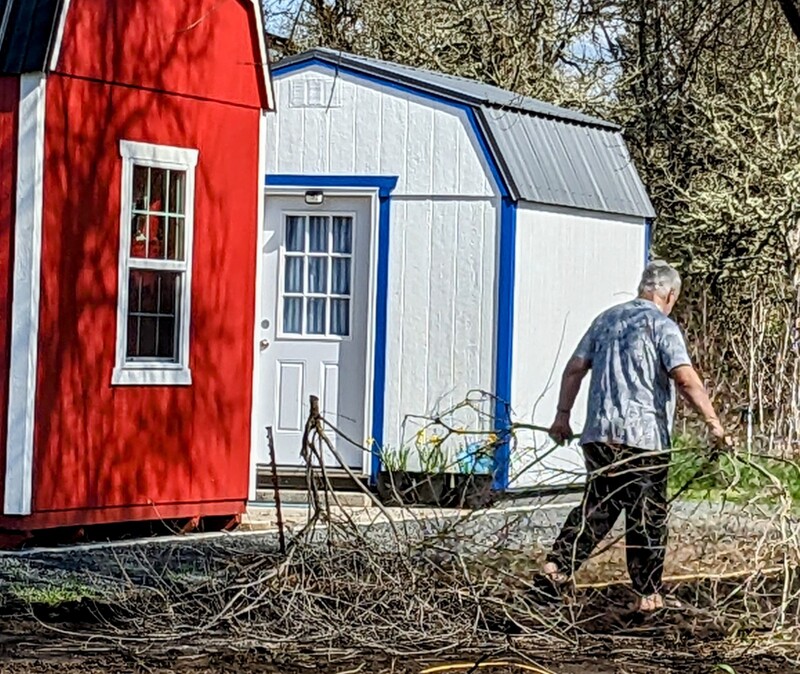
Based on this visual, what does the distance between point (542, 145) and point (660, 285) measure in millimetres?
6610

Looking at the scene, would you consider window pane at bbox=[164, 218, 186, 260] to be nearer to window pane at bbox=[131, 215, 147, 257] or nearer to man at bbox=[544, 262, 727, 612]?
window pane at bbox=[131, 215, 147, 257]

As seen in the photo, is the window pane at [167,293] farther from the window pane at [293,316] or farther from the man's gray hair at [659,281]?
the man's gray hair at [659,281]

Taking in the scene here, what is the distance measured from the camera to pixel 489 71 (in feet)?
74.4

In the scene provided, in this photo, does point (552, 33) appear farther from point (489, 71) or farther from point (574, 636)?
point (574, 636)

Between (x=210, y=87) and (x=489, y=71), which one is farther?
(x=489, y=71)

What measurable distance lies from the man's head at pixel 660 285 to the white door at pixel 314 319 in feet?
20.7

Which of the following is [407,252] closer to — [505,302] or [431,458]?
[505,302]

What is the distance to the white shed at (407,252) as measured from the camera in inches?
619

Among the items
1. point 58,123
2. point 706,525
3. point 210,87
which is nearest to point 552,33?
point 210,87

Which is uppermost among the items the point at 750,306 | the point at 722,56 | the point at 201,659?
the point at 722,56

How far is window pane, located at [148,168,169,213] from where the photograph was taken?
42.4 ft

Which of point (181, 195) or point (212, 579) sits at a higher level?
point (181, 195)

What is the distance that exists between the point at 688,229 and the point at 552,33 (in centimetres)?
282

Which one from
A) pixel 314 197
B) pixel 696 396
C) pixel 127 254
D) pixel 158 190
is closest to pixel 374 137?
pixel 314 197
